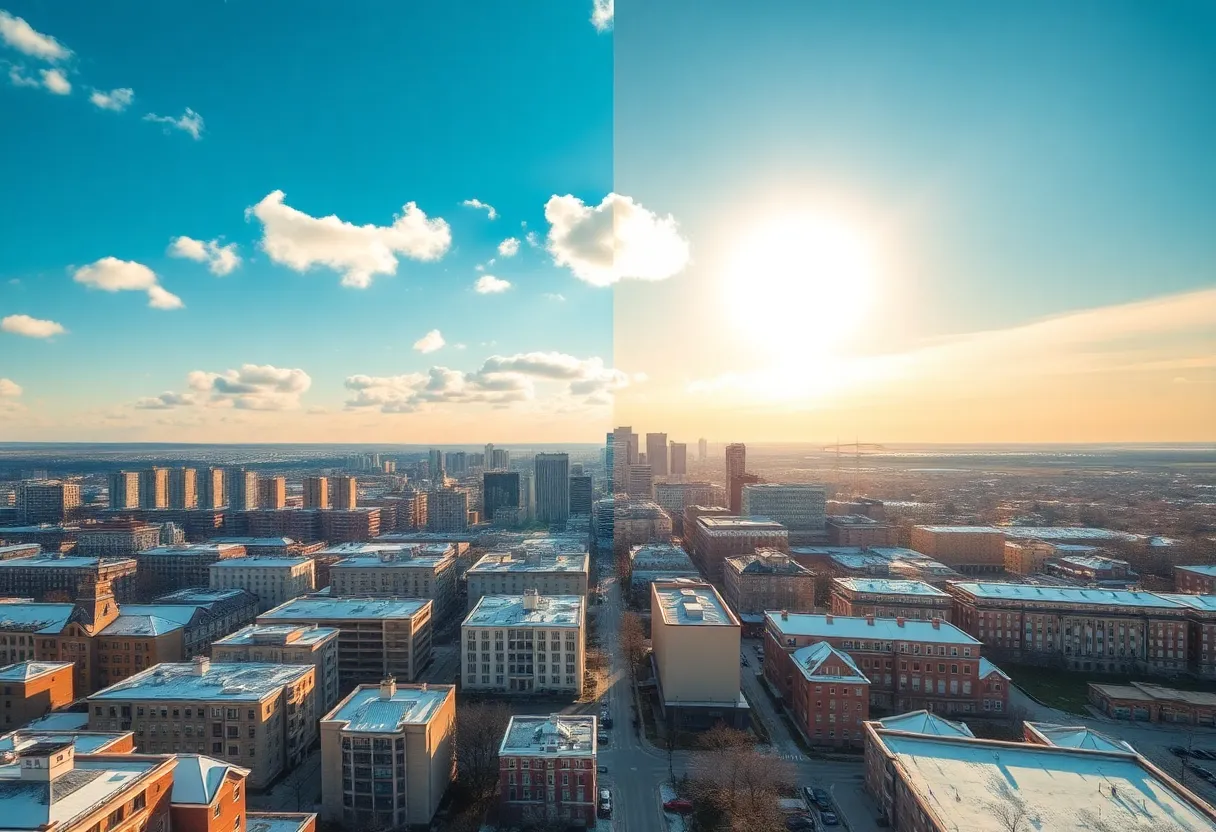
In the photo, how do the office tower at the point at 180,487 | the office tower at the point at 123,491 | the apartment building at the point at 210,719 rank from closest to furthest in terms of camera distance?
the apartment building at the point at 210,719 → the office tower at the point at 123,491 → the office tower at the point at 180,487

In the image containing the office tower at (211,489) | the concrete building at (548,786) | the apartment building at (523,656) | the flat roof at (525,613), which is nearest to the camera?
the concrete building at (548,786)

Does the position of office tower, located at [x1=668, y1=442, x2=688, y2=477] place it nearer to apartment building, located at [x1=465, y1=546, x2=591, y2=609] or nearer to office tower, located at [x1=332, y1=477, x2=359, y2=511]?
office tower, located at [x1=332, y1=477, x2=359, y2=511]

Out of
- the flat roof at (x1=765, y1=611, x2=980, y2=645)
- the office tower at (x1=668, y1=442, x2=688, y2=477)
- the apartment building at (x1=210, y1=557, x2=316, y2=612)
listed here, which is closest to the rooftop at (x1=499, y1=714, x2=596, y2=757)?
the flat roof at (x1=765, y1=611, x2=980, y2=645)

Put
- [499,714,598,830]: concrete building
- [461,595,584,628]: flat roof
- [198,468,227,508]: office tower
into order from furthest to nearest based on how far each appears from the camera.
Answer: [198,468,227,508]: office tower < [461,595,584,628]: flat roof < [499,714,598,830]: concrete building

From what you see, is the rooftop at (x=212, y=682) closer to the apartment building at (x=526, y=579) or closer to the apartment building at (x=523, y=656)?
the apartment building at (x=523, y=656)

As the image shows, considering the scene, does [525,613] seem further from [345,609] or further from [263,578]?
[263,578]

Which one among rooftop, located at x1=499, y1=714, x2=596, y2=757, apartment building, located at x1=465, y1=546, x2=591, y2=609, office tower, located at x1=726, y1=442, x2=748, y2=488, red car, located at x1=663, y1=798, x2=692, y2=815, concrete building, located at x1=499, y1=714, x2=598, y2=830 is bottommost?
red car, located at x1=663, y1=798, x2=692, y2=815

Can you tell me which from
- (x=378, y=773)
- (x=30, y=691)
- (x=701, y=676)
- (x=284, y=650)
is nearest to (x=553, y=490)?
(x=284, y=650)

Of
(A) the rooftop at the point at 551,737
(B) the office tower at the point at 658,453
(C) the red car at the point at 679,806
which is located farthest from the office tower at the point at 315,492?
(C) the red car at the point at 679,806
